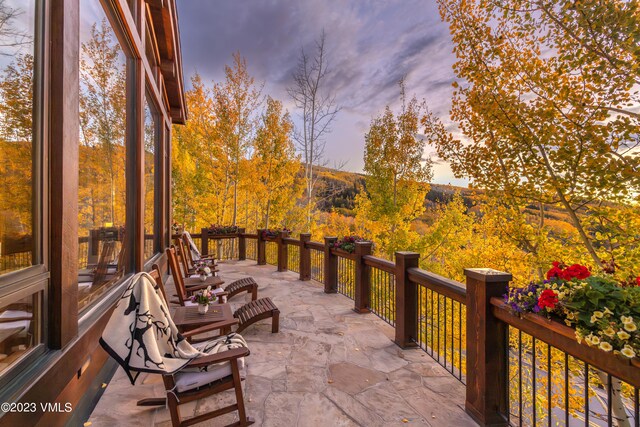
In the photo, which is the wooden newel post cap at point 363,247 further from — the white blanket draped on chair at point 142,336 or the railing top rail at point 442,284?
the white blanket draped on chair at point 142,336

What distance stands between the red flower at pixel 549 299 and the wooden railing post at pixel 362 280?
3.33 m

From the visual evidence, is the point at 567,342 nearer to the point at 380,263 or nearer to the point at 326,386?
the point at 326,386

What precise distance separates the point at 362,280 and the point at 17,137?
15.0ft

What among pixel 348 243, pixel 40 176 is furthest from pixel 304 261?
pixel 40 176

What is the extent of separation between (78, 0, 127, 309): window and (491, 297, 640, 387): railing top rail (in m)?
3.18

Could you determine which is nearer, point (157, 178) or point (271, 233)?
point (157, 178)

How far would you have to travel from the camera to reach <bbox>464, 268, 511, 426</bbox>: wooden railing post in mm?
2400

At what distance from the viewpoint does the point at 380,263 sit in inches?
184

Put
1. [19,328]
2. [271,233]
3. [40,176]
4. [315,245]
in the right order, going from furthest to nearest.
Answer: [271,233], [315,245], [40,176], [19,328]

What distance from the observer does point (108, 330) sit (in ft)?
6.21

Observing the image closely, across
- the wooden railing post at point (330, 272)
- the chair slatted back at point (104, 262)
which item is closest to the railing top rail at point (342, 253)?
the wooden railing post at point (330, 272)

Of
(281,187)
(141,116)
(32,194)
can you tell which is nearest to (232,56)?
(281,187)

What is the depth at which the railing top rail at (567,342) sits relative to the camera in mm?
1477

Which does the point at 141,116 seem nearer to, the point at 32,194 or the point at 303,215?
the point at 32,194
